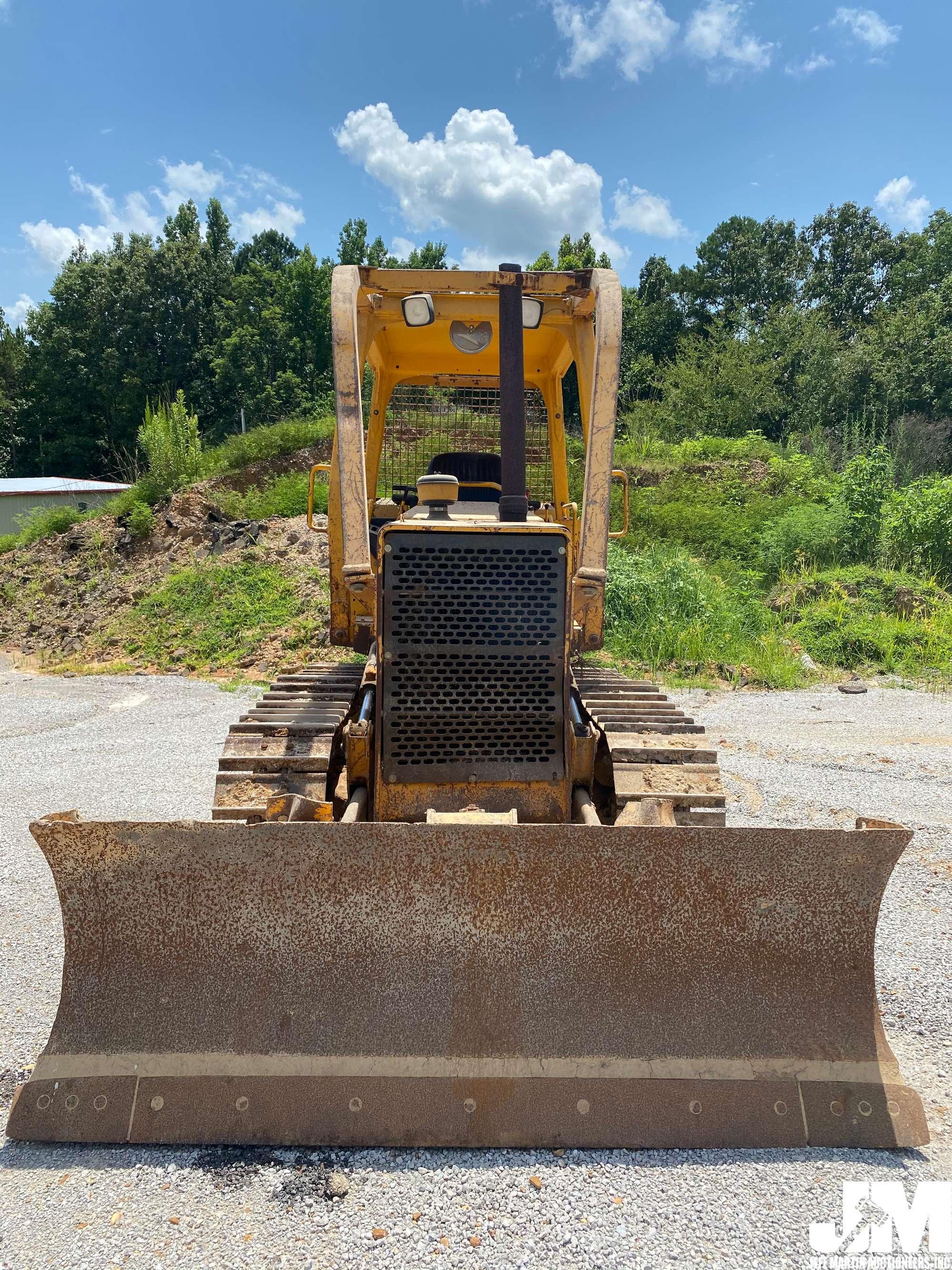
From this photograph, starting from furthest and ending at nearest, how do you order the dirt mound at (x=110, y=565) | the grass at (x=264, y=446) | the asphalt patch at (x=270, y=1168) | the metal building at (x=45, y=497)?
1. the metal building at (x=45, y=497)
2. the grass at (x=264, y=446)
3. the dirt mound at (x=110, y=565)
4. the asphalt patch at (x=270, y=1168)

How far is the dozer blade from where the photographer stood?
7.88ft

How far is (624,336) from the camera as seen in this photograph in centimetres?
2975

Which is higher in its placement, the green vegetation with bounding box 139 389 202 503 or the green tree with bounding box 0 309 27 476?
the green tree with bounding box 0 309 27 476

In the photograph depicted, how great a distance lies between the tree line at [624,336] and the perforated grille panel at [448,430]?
20068 mm

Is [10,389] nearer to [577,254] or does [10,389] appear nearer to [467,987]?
[577,254]

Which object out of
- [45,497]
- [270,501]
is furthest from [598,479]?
[45,497]

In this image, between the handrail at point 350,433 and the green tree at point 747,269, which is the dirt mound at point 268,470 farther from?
the green tree at point 747,269

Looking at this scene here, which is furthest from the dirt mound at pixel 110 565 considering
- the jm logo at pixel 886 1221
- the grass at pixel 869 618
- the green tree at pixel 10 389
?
the green tree at pixel 10 389

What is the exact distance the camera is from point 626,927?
2.53 meters

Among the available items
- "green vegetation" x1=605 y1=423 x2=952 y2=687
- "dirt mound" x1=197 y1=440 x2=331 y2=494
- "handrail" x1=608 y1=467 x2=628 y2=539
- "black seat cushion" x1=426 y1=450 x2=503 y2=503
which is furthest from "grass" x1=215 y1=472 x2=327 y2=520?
"handrail" x1=608 y1=467 x2=628 y2=539

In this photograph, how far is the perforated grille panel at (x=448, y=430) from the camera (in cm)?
535

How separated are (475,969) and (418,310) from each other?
9.58ft

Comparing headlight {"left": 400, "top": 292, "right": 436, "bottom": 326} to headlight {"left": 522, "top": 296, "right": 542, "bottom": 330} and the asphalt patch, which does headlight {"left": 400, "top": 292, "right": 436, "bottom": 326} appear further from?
the asphalt patch

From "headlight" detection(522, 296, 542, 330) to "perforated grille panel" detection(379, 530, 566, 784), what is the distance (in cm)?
158
